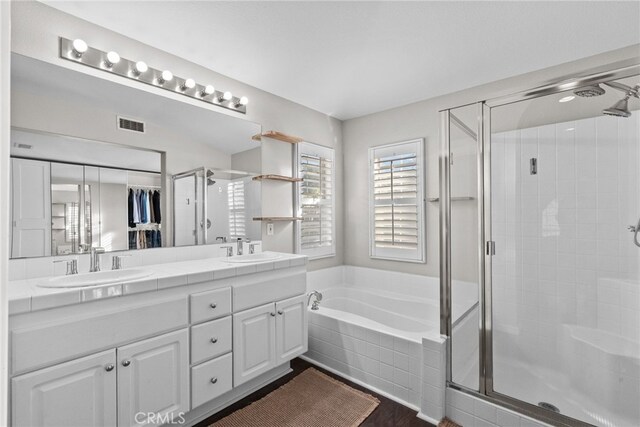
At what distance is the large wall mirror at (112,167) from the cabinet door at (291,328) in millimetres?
818

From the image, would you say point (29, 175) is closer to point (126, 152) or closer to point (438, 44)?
point (126, 152)

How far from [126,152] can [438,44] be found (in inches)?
89.7

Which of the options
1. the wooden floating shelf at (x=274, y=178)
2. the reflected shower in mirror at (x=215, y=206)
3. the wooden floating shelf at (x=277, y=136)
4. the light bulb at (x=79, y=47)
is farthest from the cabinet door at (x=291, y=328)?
the light bulb at (x=79, y=47)

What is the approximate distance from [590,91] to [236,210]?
254 cm

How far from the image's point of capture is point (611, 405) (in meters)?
1.78

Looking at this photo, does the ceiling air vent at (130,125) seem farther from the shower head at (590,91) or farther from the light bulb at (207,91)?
the shower head at (590,91)

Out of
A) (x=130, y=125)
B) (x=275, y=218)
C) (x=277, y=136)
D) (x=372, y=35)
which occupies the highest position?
(x=372, y=35)

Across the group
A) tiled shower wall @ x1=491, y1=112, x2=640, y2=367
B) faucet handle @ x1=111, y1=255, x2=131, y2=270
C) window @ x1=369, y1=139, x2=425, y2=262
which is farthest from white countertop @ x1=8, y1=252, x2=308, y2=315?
tiled shower wall @ x1=491, y1=112, x2=640, y2=367

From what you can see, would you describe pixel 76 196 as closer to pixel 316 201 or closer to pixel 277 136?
pixel 277 136

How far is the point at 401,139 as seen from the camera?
11.0 ft

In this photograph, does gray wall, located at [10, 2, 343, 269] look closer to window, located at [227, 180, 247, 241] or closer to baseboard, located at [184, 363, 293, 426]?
window, located at [227, 180, 247, 241]

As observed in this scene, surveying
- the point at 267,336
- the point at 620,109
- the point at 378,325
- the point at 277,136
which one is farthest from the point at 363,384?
the point at 620,109

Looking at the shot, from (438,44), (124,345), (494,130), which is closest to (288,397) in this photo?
(124,345)

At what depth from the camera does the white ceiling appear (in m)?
1.83
